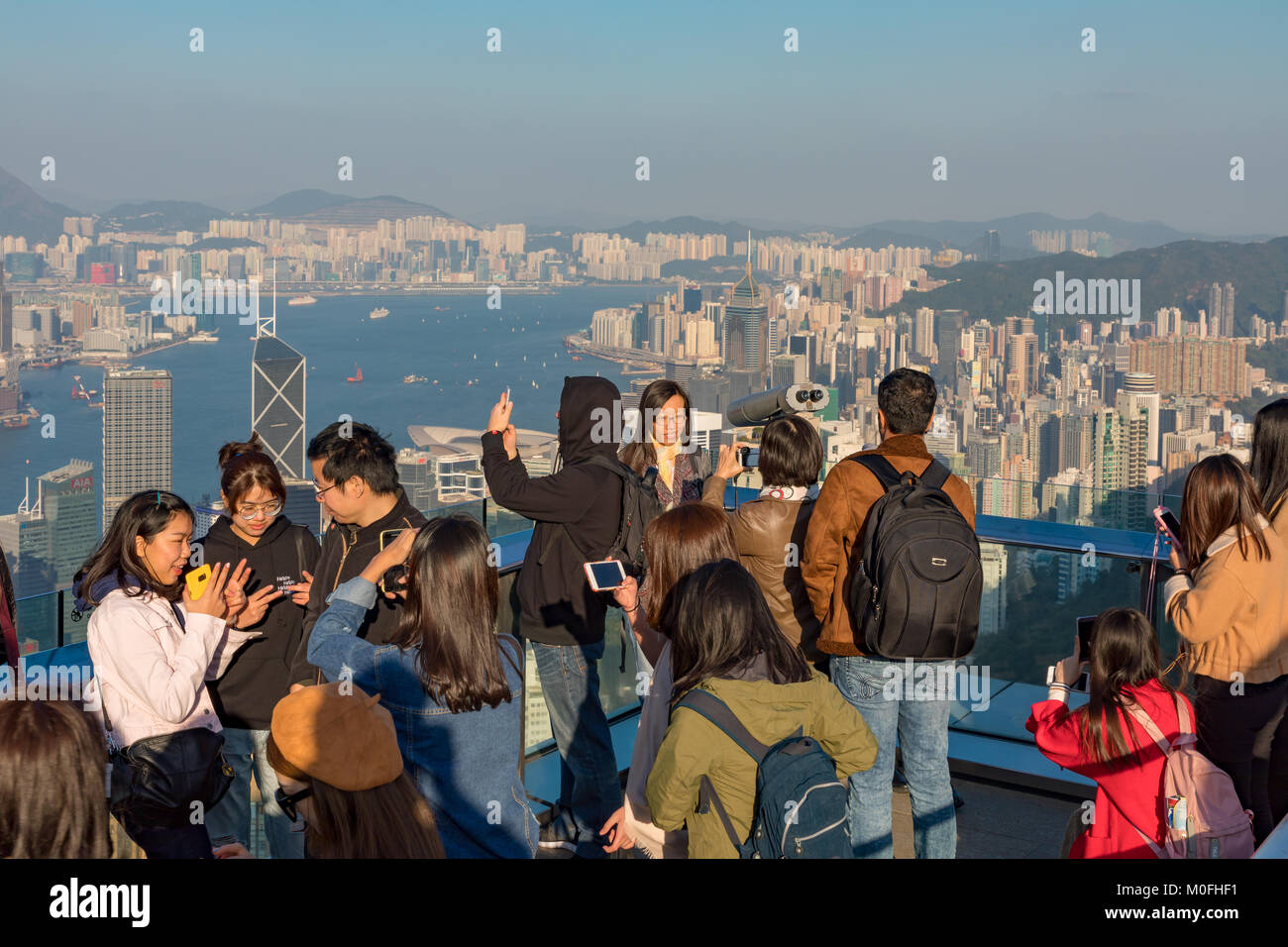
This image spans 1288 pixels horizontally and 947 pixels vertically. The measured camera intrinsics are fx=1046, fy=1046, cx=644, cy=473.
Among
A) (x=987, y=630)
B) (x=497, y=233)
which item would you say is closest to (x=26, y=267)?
(x=497, y=233)

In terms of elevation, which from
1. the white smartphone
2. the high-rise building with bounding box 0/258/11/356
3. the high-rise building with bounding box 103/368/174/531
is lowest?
the high-rise building with bounding box 103/368/174/531

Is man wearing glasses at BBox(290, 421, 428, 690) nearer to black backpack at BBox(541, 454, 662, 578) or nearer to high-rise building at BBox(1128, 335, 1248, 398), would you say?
black backpack at BBox(541, 454, 662, 578)

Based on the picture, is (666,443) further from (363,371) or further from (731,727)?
(363,371)

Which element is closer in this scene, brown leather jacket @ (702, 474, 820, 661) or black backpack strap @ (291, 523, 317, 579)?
black backpack strap @ (291, 523, 317, 579)

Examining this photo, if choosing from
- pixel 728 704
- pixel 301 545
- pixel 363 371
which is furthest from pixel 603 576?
pixel 363 371

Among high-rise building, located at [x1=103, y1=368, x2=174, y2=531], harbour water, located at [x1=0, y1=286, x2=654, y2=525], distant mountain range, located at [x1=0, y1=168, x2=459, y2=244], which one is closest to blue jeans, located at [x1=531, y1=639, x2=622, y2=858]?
harbour water, located at [x1=0, y1=286, x2=654, y2=525]

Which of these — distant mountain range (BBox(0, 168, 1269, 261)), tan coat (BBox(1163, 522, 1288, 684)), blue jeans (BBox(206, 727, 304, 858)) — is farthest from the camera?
distant mountain range (BBox(0, 168, 1269, 261))

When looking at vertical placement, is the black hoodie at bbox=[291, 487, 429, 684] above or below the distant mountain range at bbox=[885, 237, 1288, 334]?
below
